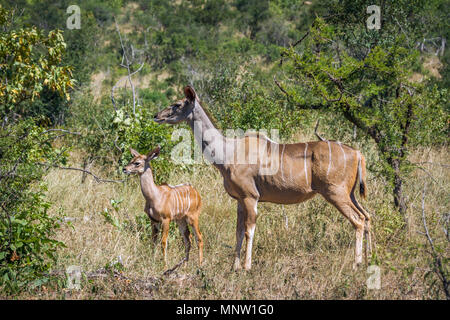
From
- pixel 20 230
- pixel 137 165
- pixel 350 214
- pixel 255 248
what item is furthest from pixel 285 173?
pixel 20 230

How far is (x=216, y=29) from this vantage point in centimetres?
2842

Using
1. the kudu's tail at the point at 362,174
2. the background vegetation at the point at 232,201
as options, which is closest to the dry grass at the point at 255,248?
the background vegetation at the point at 232,201

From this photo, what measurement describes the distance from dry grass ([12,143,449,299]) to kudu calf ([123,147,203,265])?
0.30 m

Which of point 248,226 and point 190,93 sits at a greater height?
point 190,93

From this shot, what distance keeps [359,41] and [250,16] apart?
21986 mm

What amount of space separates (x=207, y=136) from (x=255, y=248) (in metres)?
1.57

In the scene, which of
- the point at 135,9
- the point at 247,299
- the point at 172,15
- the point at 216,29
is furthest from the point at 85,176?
the point at 135,9

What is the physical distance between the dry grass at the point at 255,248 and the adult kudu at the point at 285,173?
454 millimetres

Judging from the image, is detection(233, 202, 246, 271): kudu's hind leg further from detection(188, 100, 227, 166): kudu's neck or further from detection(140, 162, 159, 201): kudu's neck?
detection(140, 162, 159, 201): kudu's neck

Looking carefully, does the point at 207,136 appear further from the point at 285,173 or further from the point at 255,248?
the point at 255,248

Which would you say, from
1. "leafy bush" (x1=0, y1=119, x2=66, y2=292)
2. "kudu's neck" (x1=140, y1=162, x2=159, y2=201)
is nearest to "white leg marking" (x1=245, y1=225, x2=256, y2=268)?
"kudu's neck" (x1=140, y1=162, x2=159, y2=201)

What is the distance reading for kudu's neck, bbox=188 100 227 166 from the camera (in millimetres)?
6426

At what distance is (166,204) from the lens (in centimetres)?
656
